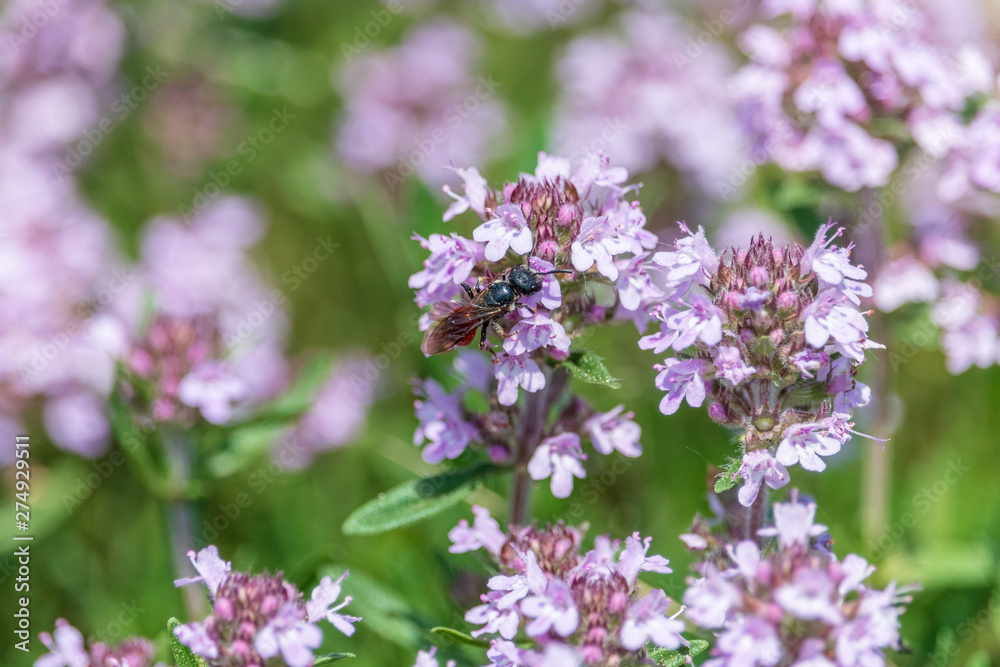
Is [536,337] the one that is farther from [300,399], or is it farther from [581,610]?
[300,399]

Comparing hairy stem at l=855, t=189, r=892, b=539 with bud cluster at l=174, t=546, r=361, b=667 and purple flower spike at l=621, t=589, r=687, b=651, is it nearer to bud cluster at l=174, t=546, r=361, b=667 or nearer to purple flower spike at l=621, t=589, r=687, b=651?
purple flower spike at l=621, t=589, r=687, b=651

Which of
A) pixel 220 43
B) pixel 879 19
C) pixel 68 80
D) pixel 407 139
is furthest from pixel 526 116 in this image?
pixel 879 19

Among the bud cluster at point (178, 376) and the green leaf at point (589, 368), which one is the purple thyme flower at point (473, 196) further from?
the bud cluster at point (178, 376)

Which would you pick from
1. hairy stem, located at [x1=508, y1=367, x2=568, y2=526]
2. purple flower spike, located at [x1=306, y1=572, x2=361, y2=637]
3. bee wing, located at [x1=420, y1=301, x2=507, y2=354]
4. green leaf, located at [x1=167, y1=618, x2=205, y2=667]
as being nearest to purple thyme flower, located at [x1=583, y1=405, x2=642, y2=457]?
hairy stem, located at [x1=508, y1=367, x2=568, y2=526]

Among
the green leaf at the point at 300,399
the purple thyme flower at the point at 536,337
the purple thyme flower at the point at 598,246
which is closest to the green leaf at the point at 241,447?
the green leaf at the point at 300,399

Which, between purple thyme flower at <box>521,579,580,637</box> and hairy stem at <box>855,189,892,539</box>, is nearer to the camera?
purple thyme flower at <box>521,579,580,637</box>

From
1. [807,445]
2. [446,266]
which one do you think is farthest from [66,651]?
[807,445]

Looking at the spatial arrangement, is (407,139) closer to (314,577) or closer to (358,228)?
(358,228)
